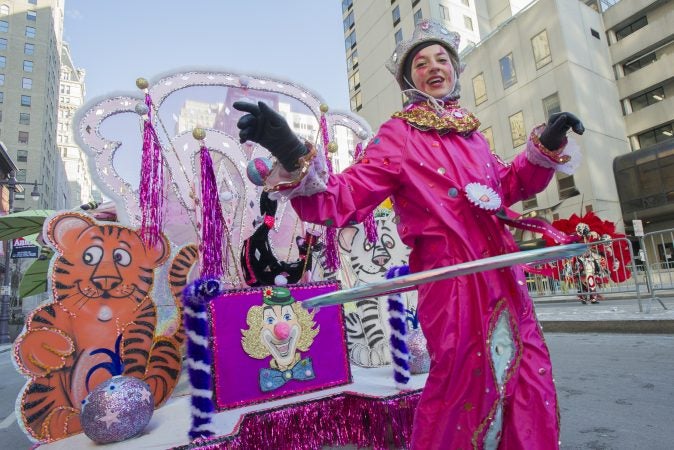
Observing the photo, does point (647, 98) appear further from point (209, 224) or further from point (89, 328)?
point (89, 328)

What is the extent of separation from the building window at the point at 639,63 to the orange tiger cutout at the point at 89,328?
2631 cm

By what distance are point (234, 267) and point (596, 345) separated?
473 centimetres

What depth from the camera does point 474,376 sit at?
1276 mm

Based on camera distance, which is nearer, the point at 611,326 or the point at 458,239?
the point at 458,239

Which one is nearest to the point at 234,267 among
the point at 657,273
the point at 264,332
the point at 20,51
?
the point at 264,332

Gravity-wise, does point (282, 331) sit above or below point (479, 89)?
below

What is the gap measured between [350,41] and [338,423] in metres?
36.4

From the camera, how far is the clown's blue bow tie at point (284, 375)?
3.11 m

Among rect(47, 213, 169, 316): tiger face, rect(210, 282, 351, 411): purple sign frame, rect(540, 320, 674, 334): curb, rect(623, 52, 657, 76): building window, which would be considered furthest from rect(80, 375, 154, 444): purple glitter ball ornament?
rect(623, 52, 657, 76): building window

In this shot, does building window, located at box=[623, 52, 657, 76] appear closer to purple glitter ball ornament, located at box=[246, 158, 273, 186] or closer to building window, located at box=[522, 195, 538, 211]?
building window, located at box=[522, 195, 538, 211]

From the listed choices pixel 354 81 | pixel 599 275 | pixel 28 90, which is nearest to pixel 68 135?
pixel 28 90

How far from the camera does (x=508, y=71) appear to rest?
2194cm

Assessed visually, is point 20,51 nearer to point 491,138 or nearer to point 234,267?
point 491,138

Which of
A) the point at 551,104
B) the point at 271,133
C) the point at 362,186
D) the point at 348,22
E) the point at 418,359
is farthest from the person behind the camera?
the point at 348,22
